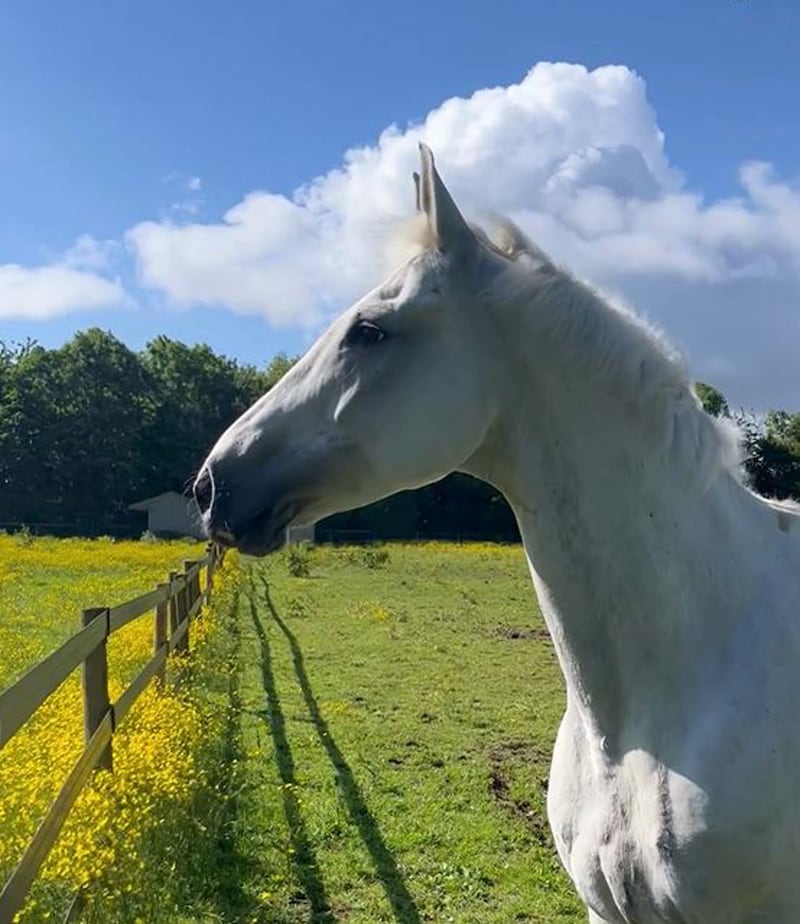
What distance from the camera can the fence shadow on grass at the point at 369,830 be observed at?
14.4 feet

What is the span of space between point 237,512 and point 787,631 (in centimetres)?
118

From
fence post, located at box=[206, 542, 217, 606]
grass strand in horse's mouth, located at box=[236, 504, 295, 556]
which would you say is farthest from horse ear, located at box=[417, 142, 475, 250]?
fence post, located at box=[206, 542, 217, 606]

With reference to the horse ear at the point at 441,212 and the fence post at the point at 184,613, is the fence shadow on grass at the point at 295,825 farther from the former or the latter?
the horse ear at the point at 441,212

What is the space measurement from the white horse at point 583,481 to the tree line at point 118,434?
4540cm

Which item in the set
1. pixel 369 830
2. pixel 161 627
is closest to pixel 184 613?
pixel 161 627

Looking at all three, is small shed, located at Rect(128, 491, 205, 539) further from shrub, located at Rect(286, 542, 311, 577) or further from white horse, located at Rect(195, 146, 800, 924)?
white horse, located at Rect(195, 146, 800, 924)

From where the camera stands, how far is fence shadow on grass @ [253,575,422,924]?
173 inches

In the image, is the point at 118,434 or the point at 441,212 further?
the point at 118,434

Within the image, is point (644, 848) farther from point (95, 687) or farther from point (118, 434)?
point (118, 434)

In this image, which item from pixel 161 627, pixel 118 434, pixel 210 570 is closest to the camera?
pixel 161 627

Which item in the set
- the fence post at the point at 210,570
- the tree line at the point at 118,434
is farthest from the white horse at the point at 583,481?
the tree line at the point at 118,434

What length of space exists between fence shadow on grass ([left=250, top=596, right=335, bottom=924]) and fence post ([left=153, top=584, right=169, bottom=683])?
109cm

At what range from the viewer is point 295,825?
5.28 m

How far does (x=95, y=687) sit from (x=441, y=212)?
2.65 meters
